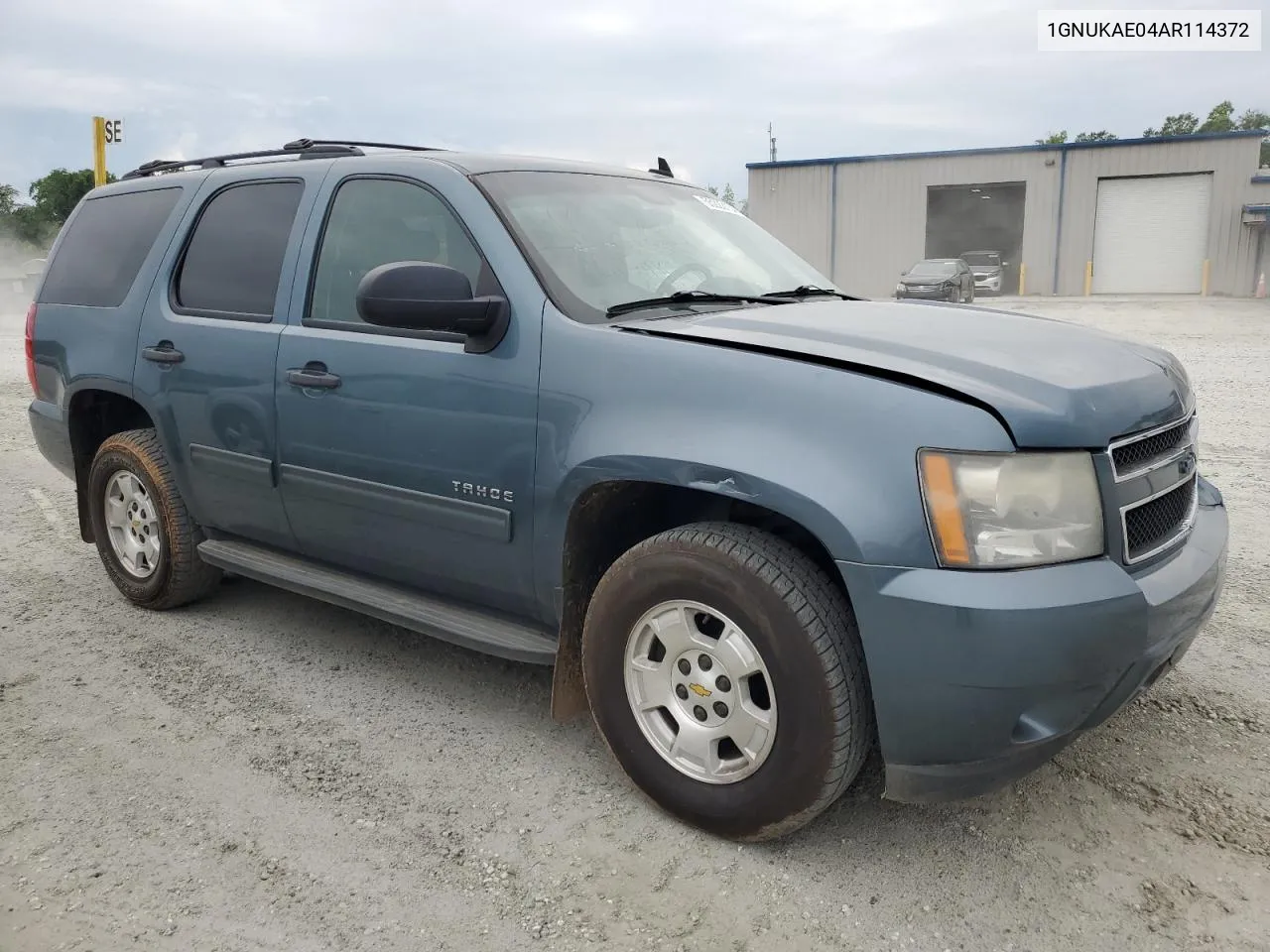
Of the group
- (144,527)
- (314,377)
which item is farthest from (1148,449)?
(144,527)

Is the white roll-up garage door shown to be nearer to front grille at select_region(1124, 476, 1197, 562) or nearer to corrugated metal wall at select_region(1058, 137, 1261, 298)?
corrugated metal wall at select_region(1058, 137, 1261, 298)

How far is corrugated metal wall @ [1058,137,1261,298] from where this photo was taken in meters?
30.7

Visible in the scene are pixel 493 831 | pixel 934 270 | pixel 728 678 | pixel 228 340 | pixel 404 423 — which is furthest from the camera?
pixel 934 270

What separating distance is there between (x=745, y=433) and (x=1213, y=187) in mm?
34600

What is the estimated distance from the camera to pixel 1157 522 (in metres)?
2.55

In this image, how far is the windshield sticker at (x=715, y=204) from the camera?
4031mm

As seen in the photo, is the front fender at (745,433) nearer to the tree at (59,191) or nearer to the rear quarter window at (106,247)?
the rear quarter window at (106,247)

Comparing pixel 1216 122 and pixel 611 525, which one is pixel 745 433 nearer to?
pixel 611 525

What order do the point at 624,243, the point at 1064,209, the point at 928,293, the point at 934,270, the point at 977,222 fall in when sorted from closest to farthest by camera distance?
the point at 624,243, the point at 928,293, the point at 934,270, the point at 1064,209, the point at 977,222

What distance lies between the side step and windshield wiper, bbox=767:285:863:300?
4.64ft

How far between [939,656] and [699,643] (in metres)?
0.62

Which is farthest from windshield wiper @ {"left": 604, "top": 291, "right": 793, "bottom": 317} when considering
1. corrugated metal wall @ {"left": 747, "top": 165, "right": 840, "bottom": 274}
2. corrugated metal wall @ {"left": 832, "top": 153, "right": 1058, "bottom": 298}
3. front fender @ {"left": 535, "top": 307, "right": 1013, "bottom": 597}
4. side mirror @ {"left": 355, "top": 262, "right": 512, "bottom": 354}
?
corrugated metal wall @ {"left": 747, "top": 165, "right": 840, "bottom": 274}

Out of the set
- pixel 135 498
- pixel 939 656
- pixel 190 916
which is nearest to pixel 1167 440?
pixel 939 656

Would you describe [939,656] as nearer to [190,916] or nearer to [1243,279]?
[190,916]
